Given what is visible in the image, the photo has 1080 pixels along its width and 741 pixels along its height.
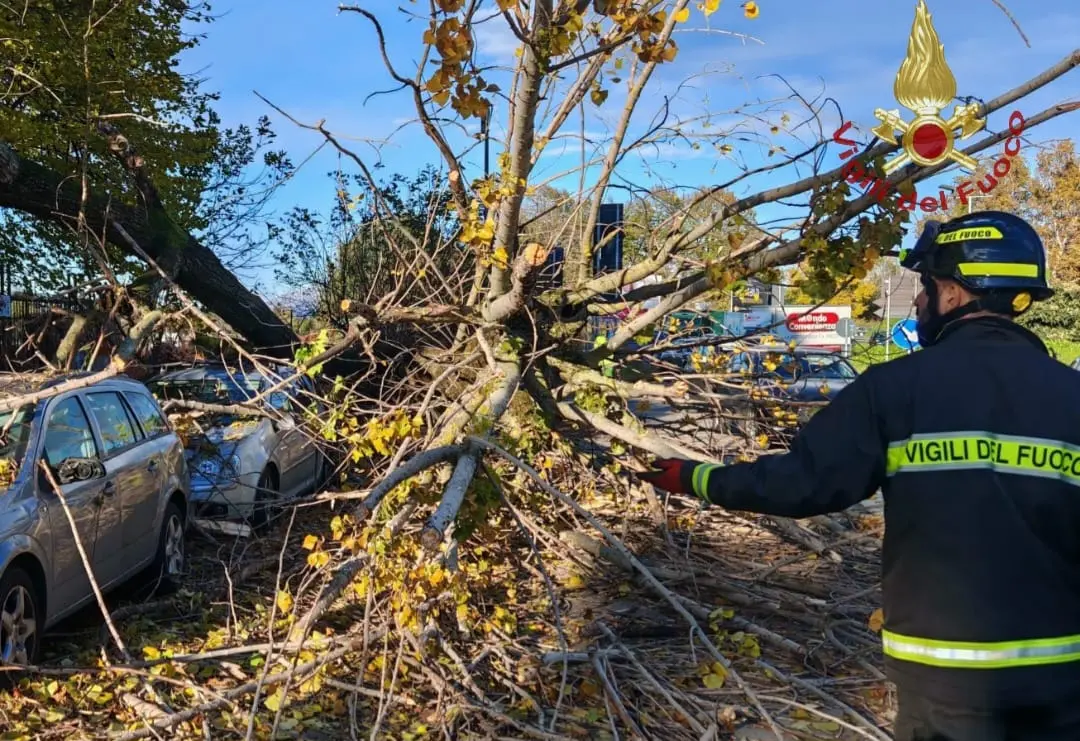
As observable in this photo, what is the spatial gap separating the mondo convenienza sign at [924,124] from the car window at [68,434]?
477 centimetres

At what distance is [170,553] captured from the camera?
6.53 metres

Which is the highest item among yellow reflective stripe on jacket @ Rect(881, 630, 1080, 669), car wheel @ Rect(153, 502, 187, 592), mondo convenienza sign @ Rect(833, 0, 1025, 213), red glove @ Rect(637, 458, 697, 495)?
mondo convenienza sign @ Rect(833, 0, 1025, 213)

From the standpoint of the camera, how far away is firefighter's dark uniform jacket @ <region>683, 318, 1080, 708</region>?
86.7 inches

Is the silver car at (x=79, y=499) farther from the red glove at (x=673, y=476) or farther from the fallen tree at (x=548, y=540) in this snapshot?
the red glove at (x=673, y=476)

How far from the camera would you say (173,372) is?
8.75 metres

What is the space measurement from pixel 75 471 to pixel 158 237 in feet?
13.8

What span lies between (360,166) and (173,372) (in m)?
4.02

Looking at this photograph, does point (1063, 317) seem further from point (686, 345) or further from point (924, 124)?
point (924, 124)

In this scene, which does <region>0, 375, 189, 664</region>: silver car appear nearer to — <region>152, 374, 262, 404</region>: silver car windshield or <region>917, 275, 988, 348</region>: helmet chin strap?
<region>152, 374, 262, 404</region>: silver car windshield

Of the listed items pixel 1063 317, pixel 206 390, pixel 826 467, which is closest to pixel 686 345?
pixel 826 467

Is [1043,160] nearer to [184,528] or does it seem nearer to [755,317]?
[755,317]

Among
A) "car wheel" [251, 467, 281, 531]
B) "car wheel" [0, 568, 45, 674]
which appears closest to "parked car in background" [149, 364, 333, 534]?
"car wheel" [251, 467, 281, 531]

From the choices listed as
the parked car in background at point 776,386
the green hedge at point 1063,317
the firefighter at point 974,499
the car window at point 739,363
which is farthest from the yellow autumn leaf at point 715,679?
the green hedge at point 1063,317

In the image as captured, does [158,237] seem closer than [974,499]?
No
